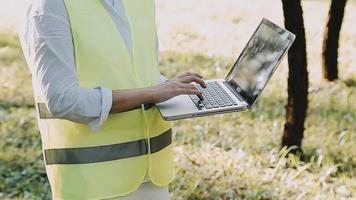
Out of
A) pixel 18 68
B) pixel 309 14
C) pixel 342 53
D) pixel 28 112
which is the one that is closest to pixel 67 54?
pixel 28 112

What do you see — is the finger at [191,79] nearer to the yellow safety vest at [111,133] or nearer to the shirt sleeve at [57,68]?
the yellow safety vest at [111,133]

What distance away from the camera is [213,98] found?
1817mm

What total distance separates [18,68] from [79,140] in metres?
3.99

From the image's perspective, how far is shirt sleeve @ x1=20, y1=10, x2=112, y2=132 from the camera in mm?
1496

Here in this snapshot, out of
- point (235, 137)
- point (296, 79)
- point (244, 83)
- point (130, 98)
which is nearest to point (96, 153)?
point (130, 98)

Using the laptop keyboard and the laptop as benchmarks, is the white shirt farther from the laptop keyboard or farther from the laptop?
the laptop keyboard

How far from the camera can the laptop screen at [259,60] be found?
6.20 ft

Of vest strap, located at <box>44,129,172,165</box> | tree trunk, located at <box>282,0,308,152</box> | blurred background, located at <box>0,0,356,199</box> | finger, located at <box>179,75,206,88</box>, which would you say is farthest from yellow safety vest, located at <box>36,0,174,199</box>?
tree trunk, located at <box>282,0,308,152</box>

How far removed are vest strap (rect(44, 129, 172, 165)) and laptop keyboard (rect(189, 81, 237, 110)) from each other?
0.19m

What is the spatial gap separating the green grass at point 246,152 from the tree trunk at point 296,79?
13 cm

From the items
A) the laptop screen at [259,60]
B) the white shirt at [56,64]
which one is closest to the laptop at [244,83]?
the laptop screen at [259,60]

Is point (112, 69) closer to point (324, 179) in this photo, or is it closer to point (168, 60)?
point (324, 179)

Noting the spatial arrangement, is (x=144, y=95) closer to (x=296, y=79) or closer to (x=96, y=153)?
(x=96, y=153)

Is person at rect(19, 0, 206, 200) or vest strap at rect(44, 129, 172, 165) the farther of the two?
vest strap at rect(44, 129, 172, 165)
